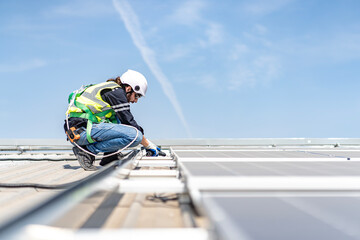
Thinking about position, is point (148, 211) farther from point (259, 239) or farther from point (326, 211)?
point (326, 211)

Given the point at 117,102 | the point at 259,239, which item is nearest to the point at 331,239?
the point at 259,239

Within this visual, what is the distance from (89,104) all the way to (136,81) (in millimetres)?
797

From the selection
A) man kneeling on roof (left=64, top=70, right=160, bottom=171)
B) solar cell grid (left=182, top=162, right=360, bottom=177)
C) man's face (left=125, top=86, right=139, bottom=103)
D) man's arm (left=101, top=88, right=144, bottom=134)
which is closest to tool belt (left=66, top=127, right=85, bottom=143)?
man kneeling on roof (left=64, top=70, right=160, bottom=171)

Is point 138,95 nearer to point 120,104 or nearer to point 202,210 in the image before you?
point 120,104

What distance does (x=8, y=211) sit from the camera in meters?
2.31

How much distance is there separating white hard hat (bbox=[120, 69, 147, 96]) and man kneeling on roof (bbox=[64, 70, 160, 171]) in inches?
7.4

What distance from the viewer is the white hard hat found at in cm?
470

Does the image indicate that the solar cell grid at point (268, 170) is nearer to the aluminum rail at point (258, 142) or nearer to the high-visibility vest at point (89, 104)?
the high-visibility vest at point (89, 104)

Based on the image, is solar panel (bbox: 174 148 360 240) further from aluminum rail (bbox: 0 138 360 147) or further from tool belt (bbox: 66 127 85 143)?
aluminum rail (bbox: 0 138 360 147)

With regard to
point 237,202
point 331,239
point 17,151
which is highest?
point 17,151

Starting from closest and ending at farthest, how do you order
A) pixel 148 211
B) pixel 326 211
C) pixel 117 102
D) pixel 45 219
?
pixel 45 219 < pixel 326 211 < pixel 148 211 < pixel 117 102

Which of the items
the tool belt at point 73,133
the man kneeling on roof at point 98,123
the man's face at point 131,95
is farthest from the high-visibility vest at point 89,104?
the man's face at point 131,95

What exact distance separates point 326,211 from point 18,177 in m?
3.81

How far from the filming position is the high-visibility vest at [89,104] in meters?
4.35
